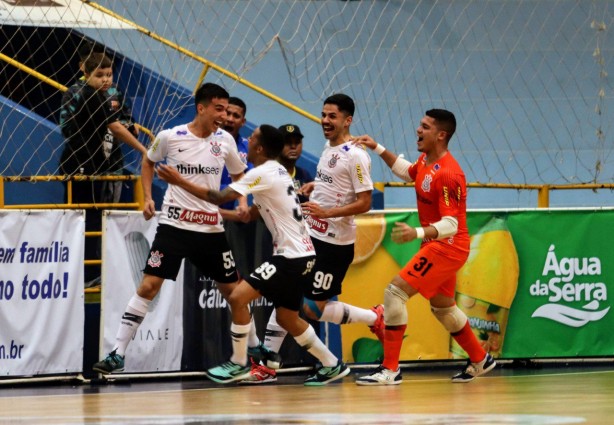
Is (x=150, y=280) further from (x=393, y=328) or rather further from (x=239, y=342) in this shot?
(x=393, y=328)

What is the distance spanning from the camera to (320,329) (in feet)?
35.7

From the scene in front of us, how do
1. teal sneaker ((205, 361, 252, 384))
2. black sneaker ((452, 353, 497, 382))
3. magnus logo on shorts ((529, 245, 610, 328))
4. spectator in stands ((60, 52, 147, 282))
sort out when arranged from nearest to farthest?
1. teal sneaker ((205, 361, 252, 384))
2. black sneaker ((452, 353, 497, 382))
3. spectator in stands ((60, 52, 147, 282))
4. magnus logo on shorts ((529, 245, 610, 328))

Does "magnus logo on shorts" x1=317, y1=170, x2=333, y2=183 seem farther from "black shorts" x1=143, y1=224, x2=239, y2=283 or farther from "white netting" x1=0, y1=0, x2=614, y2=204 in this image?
"white netting" x1=0, y1=0, x2=614, y2=204

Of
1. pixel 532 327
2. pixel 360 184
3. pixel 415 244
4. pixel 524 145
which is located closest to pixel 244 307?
pixel 360 184

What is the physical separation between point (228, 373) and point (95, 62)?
3055 millimetres

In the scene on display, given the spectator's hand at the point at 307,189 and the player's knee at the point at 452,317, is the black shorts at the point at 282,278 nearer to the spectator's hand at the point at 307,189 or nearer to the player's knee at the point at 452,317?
the player's knee at the point at 452,317

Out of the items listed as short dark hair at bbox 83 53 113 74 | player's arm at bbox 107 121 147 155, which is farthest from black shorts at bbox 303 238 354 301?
short dark hair at bbox 83 53 113 74

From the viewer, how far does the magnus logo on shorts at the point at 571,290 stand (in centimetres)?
1105

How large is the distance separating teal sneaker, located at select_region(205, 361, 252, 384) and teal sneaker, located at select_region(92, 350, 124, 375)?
68 cm

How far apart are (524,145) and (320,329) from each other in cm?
588

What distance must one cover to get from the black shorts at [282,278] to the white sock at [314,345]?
33cm

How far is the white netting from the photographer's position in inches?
571

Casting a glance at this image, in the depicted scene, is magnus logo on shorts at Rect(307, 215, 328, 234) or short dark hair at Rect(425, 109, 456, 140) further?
magnus logo on shorts at Rect(307, 215, 328, 234)

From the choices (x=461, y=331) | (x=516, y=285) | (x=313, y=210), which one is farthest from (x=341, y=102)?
(x=516, y=285)
